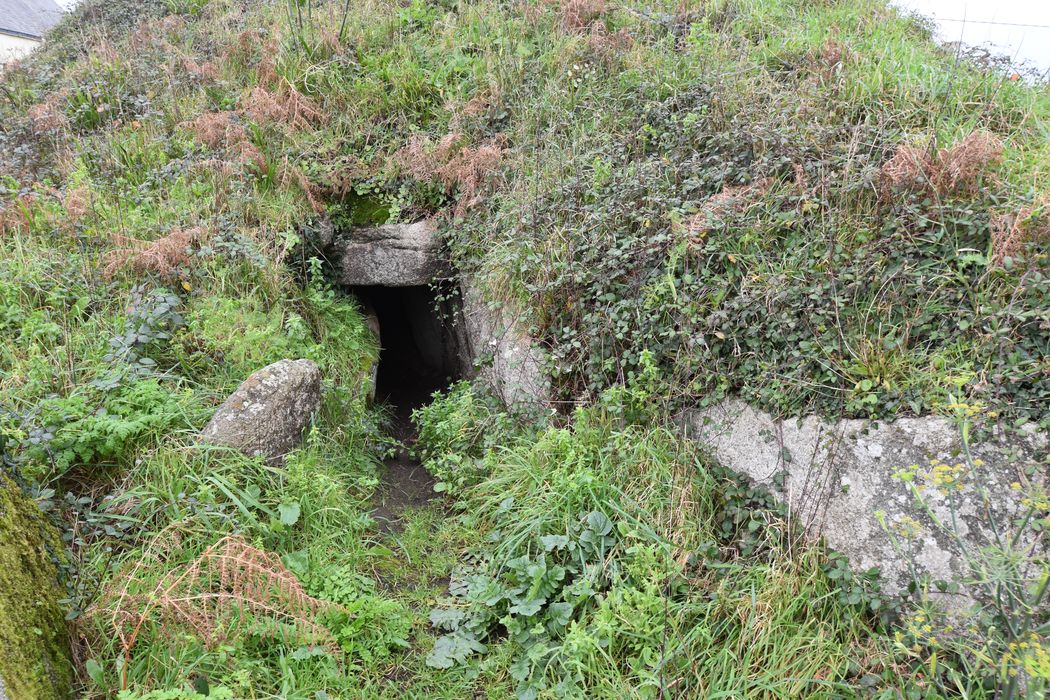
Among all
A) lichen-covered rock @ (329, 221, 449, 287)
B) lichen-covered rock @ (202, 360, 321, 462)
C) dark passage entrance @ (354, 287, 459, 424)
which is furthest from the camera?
dark passage entrance @ (354, 287, 459, 424)

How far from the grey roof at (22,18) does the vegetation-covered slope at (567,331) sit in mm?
22921

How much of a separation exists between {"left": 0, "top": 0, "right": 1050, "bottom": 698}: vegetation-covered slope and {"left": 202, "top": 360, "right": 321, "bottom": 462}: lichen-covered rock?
17 centimetres

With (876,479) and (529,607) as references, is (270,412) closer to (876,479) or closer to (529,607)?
(529,607)

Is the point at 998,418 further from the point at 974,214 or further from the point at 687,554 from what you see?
the point at 687,554

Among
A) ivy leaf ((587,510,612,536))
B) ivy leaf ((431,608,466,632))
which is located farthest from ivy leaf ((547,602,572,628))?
ivy leaf ((431,608,466,632))

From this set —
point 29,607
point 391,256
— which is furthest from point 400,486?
point 29,607

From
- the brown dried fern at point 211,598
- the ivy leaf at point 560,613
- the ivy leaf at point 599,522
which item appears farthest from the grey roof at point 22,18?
the ivy leaf at point 560,613

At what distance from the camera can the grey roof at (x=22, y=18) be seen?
2320 cm

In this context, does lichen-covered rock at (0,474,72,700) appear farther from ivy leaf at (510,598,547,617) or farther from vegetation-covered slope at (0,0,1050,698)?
ivy leaf at (510,598,547,617)

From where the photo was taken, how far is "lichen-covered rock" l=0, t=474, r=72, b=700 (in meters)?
2.67

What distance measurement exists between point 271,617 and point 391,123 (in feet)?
18.2

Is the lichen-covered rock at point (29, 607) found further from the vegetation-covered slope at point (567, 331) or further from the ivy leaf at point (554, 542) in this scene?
the ivy leaf at point (554, 542)

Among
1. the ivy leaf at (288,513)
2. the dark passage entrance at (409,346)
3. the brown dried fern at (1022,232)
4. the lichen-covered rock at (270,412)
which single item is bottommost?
the dark passage entrance at (409,346)

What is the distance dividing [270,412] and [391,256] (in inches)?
105
